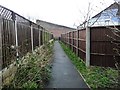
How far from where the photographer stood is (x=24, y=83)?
5949 millimetres

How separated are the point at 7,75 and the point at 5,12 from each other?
1808mm

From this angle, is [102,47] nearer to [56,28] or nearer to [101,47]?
[101,47]

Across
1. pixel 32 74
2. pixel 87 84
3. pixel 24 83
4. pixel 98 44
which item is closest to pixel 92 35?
pixel 98 44

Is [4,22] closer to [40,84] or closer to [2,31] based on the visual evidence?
[2,31]

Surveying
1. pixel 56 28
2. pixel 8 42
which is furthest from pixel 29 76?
pixel 56 28

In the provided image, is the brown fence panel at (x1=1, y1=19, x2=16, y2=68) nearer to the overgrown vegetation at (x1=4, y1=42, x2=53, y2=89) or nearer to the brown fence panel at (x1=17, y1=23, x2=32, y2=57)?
the overgrown vegetation at (x1=4, y1=42, x2=53, y2=89)

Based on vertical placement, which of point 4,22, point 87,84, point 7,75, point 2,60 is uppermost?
point 4,22

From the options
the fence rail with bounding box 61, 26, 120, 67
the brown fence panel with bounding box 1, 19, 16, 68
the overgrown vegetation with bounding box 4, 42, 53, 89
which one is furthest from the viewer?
the fence rail with bounding box 61, 26, 120, 67

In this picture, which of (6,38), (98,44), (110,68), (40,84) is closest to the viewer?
(6,38)

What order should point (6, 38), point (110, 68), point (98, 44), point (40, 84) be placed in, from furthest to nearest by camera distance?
point (98, 44)
point (110, 68)
point (40, 84)
point (6, 38)

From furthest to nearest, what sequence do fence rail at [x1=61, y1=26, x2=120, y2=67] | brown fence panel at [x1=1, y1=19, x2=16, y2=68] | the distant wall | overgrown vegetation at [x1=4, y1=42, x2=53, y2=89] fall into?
1. the distant wall
2. fence rail at [x1=61, y1=26, x2=120, y2=67]
3. brown fence panel at [x1=1, y1=19, x2=16, y2=68]
4. overgrown vegetation at [x1=4, y1=42, x2=53, y2=89]

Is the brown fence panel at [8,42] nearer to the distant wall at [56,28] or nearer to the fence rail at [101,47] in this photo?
the fence rail at [101,47]

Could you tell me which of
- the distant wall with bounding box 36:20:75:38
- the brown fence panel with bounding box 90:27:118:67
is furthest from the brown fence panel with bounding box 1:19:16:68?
the distant wall with bounding box 36:20:75:38

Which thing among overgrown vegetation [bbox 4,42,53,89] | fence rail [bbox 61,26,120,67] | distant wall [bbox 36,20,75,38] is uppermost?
distant wall [bbox 36,20,75,38]
